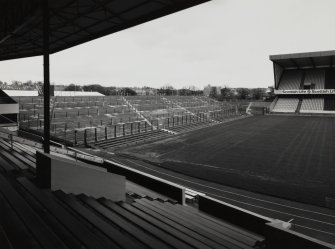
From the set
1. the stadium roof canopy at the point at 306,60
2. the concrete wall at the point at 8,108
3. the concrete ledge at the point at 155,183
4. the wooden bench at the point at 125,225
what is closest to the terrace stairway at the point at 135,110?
the concrete wall at the point at 8,108

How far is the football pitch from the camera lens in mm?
14820

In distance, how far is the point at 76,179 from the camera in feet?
24.8

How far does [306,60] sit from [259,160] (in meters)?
52.0

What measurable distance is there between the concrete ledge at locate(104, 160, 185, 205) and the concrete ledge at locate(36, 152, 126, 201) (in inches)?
84.6

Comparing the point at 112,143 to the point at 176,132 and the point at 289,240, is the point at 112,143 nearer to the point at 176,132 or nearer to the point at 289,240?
the point at 176,132

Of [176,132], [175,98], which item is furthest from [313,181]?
[175,98]

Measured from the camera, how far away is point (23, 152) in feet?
37.1

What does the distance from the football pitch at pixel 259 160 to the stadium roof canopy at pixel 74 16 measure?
365 inches

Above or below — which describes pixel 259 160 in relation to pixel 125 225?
below

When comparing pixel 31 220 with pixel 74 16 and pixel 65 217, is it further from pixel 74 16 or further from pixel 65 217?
pixel 74 16

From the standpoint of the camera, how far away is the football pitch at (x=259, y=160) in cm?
1482

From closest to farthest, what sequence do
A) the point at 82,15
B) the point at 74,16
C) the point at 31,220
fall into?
the point at 31,220, the point at 82,15, the point at 74,16

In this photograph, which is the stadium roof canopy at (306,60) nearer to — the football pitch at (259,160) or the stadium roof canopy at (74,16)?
the football pitch at (259,160)

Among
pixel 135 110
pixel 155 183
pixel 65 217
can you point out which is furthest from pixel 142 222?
pixel 135 110
